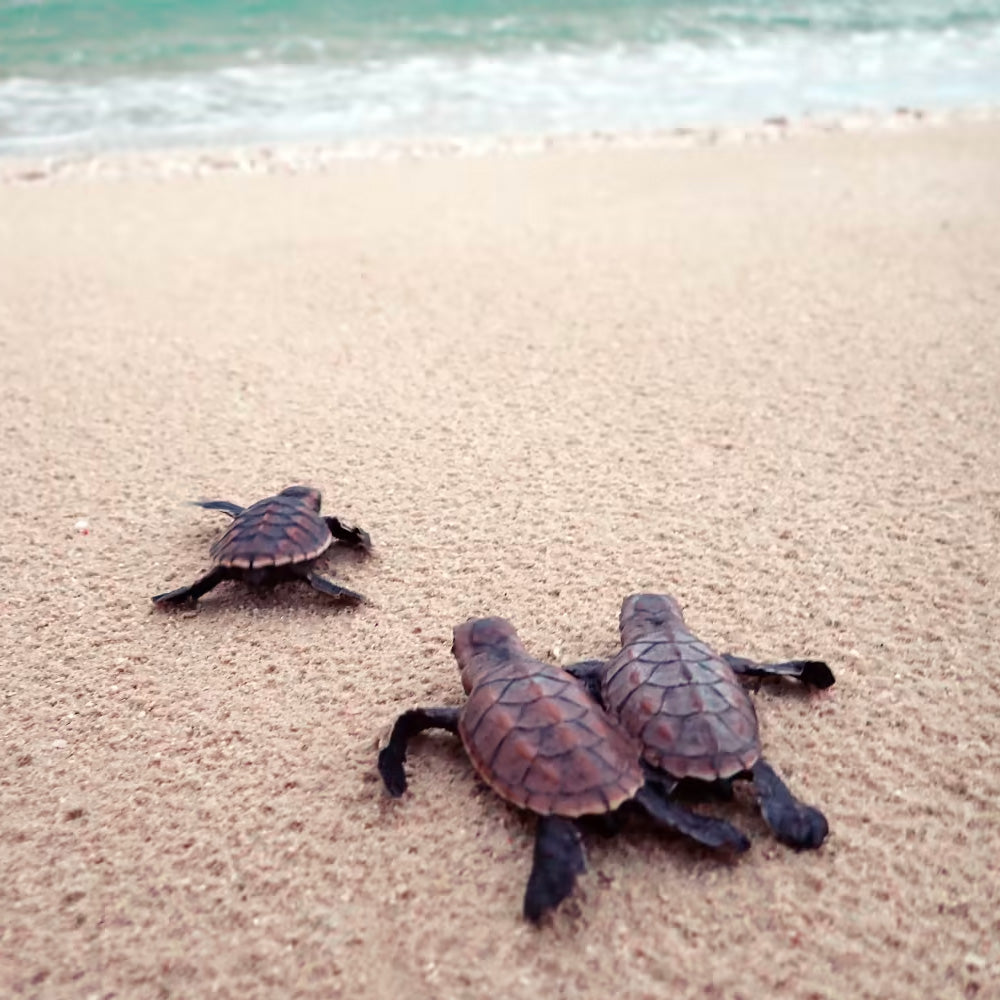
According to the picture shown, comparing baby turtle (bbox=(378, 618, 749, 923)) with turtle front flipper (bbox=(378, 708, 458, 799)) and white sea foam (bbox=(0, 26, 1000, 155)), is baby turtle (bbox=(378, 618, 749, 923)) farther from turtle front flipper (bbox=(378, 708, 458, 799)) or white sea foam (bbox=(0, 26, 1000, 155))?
white sea foam (bbox=(0, 26, 1000, 155))

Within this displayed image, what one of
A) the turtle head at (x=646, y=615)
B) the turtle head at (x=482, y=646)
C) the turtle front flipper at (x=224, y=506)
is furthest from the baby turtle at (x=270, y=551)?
the turtle head at (x=646, y=615)

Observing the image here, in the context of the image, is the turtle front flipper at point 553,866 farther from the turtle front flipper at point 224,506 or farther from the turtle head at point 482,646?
the turtle front flipper at point 224,506

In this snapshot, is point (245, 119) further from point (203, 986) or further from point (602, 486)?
point (203, 986)

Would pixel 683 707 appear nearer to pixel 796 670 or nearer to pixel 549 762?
pixel 549 762

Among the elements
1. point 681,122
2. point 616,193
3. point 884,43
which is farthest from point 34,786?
point 884,43

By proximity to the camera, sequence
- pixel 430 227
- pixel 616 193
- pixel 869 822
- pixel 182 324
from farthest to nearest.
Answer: pixel 616 193, pixel 430 227, pixel 182 324, pixel 869 822

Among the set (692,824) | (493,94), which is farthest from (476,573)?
(493,94)
